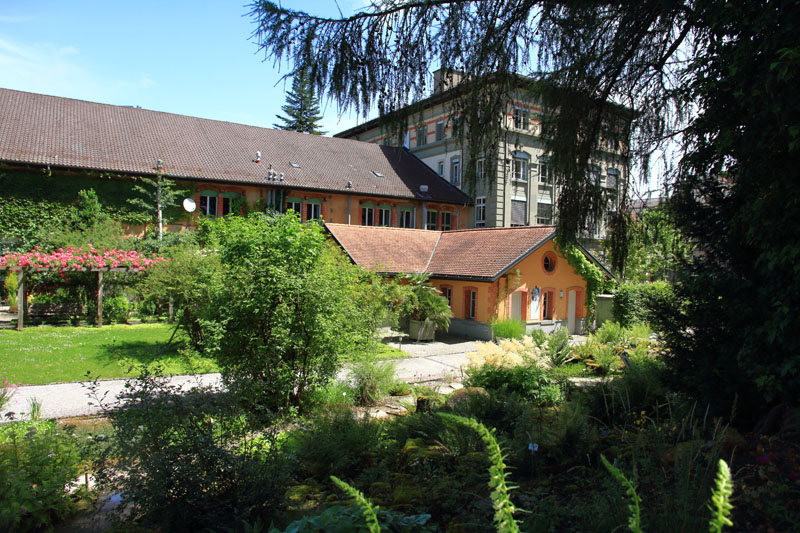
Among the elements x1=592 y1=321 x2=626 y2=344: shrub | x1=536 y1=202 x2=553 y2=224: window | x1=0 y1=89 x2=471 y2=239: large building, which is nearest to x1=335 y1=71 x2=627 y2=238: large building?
x1=536 y1=202 x2=553 y2=224: window

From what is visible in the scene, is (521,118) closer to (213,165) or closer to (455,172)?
(213,165)

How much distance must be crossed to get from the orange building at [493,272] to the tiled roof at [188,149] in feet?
11.3

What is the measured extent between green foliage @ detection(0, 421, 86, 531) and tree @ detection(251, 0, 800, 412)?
15.1ft

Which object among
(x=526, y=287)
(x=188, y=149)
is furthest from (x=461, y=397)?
(x=188, y=149)

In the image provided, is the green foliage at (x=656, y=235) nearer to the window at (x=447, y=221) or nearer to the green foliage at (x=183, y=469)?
the green foliage at (x=183, y=469)

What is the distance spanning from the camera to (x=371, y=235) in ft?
68.1

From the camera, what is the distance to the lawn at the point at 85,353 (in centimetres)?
1063

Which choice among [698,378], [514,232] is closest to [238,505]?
[698,378]

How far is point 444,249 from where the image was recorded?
2136cm

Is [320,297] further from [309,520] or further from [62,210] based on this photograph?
[62,210]

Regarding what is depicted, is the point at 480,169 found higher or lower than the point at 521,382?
higher

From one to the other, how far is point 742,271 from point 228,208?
2490cm

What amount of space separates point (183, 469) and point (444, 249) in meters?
18.0

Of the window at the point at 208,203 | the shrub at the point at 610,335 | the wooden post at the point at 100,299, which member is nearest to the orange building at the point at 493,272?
the shrub at the point at 610,335
